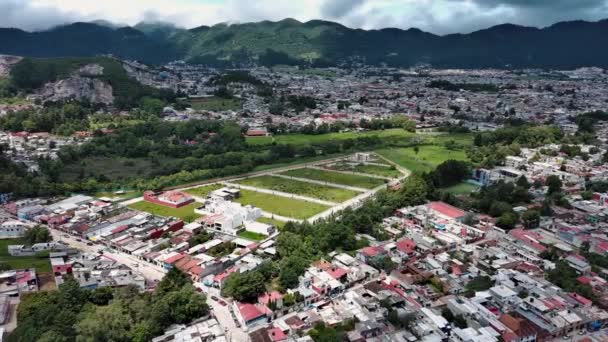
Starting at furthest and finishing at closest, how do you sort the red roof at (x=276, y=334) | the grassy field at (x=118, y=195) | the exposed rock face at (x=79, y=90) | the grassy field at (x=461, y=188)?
the exposed rock face at (x=79, y=90) < the grassy field at (x=461, y=188) < the grassy field at (x=118, y=195) < the red roof at (x=276, y=334)

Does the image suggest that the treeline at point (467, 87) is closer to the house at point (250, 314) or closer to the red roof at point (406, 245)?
the red roof at point (406, 245)

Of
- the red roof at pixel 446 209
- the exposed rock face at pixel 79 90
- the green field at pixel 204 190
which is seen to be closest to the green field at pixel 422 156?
the red roof at pixel 446 209

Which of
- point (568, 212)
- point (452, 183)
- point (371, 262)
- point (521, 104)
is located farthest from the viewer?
point (521, 104)

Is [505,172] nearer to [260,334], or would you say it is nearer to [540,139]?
[540,139]

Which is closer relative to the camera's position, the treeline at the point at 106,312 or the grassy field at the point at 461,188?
the treeline at the point at 106,312

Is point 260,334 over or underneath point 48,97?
underneath

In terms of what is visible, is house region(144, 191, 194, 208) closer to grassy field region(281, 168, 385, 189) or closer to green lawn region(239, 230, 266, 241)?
green lawn region(239, 230, 266, 241)

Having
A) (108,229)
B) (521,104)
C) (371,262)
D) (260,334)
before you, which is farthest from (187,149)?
(521,104)
